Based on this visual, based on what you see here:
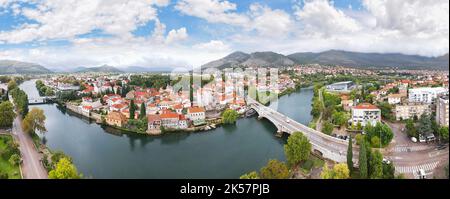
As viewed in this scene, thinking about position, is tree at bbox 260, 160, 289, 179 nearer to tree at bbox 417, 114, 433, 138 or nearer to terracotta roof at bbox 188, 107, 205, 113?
tree at bbox 417, 114, 433, 138

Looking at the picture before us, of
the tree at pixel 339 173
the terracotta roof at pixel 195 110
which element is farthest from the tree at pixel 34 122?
the tree at pixel 339 173

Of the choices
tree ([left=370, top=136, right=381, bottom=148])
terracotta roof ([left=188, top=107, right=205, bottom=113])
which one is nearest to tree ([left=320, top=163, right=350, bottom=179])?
tree ([left=370, top=136, right=381, bottom=148])

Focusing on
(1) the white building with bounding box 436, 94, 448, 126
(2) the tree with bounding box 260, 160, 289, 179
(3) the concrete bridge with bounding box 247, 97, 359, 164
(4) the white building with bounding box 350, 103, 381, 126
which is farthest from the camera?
(4) the white building with bounding box 350, 103, 381, 126

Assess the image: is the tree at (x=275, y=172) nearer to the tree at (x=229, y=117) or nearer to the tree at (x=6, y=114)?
the tree at (x=229, y=117)

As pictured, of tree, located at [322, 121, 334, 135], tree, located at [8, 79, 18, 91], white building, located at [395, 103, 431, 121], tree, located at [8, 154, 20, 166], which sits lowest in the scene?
tree, located at [8, 154, 20, 166]

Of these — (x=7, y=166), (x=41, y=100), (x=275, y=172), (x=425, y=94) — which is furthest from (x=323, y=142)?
(x=41, y=100)
